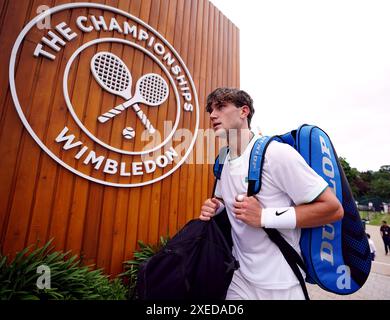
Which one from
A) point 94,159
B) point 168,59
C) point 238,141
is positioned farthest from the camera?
point 168,59

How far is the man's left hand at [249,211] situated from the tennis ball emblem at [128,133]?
1.71 m

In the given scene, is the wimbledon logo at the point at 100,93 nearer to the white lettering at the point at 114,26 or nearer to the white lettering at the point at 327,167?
the white lettering at the point at 114,26

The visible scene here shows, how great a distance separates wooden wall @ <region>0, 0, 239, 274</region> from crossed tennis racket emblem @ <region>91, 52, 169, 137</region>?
16.9 inches

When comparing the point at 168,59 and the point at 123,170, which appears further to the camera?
the point at 168,59

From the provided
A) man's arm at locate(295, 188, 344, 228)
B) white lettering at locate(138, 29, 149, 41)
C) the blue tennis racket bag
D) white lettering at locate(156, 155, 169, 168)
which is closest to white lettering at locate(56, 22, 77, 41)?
white lettering at locate(138, 29, 149, 41)

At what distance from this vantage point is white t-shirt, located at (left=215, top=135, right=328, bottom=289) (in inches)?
42.1

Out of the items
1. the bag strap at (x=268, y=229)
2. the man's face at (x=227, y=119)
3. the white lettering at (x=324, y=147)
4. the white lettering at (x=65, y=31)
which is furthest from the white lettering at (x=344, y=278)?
the white lettering at (x=65, y=31)

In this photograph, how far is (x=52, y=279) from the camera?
5.48 ft

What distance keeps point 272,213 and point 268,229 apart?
10cm

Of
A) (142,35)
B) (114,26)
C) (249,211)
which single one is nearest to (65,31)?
(114,26)

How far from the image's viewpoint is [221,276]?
115 cm

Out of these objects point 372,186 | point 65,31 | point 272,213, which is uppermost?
point 372,186

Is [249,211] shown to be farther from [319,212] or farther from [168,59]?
[168,59]

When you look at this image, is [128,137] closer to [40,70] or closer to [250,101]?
[40,70]
